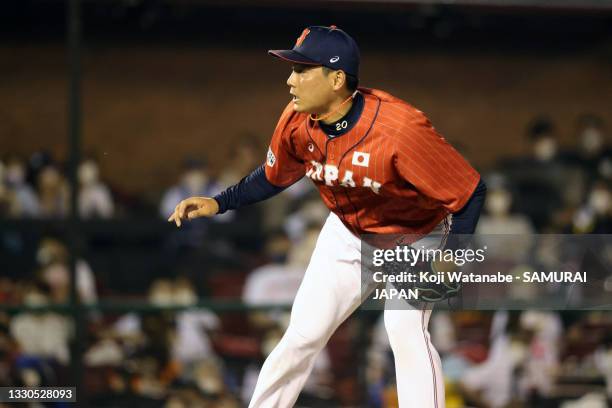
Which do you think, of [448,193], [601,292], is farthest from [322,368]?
[448,193]

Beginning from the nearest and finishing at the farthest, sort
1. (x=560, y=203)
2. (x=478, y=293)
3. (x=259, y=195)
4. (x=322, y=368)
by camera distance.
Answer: (x=259, y=195)
(x=478, y=293)
(x=322, y=368)
(x=560, y=203)

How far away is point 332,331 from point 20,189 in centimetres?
539

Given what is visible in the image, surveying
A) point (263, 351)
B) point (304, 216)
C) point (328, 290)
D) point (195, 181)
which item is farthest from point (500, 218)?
point (328, 290)

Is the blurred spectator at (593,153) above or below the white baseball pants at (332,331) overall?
above

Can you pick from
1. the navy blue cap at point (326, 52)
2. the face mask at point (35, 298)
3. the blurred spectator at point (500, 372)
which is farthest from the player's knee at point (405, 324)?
the face mask at point (35, 298)

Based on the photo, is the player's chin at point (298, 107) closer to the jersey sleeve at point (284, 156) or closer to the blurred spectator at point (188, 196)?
the jersey sleeve at point (284, 156)

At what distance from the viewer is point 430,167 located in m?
3.68

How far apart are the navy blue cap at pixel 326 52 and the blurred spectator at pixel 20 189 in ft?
17.1

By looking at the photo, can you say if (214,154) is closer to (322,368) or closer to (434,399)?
(322,368)

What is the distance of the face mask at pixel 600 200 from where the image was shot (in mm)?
8709

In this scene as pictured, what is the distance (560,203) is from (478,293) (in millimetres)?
4496

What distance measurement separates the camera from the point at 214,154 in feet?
36.5

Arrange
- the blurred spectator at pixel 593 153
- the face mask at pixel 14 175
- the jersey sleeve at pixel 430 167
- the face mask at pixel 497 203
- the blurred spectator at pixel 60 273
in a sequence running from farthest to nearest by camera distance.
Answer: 1. the blurred spectator at pixel 593 153
2. the face mask at pixel 14 175
3. the face mask at pixel 497 203
4. the blurred spectator at pixel 60 273
5. the jersey sleeve at pixel 430 167

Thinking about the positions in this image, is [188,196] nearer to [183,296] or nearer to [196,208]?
[183,296]
